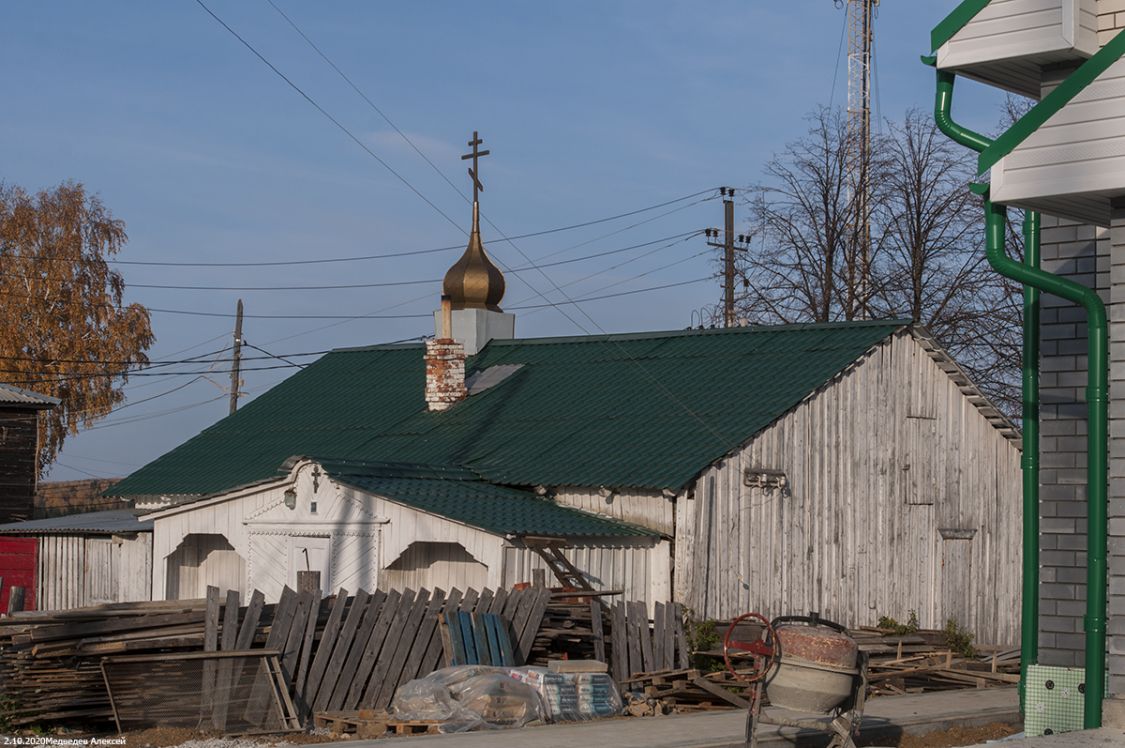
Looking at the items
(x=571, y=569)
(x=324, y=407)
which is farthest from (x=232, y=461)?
(x=571, y=569)

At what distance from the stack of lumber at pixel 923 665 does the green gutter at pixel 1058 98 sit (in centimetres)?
924

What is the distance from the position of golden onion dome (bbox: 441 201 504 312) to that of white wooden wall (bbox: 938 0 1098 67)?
19.4 meters

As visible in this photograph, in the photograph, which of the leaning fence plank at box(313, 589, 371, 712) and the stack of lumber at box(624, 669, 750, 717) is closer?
the leaning fence plank at box(313, 589, 371, 712)

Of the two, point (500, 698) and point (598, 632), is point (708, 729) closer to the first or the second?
point (500, 698)

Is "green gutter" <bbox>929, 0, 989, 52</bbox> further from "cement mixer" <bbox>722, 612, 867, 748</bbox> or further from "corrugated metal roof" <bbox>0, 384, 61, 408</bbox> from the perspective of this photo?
"corrugated metal roof" <bbox>0, 384, 61, 408</bbox>

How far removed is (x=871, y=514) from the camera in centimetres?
2502

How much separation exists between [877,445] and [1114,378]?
1360 cm

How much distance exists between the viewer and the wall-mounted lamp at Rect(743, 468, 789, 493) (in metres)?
23.0

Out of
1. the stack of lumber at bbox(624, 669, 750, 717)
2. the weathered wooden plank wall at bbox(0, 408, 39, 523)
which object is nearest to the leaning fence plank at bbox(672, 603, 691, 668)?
the stack of lumber at bbox(624, 669, 750, 717)

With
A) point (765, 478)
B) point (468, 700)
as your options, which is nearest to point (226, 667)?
point (468, 700)

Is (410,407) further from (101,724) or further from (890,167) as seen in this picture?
(890,167)

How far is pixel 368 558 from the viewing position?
857 inches

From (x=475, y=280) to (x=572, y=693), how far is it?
17243 millimetres

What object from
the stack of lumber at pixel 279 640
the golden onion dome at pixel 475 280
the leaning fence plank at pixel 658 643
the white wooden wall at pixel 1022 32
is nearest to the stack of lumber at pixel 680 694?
the leaning fence plank at pixel 658 643
